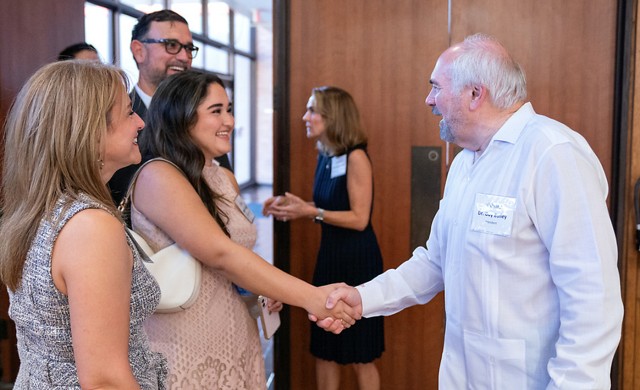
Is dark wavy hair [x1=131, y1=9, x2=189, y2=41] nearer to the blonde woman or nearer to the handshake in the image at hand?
the handshake

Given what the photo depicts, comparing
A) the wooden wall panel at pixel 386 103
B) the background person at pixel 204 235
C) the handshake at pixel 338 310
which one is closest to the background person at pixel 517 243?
the handshake at pixel 338 310

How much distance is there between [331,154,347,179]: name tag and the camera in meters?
3.21

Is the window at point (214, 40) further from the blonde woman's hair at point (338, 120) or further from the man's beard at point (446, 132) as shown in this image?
the blonde woman's hair at point (338, 120)

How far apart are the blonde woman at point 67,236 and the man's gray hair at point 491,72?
0.89 m

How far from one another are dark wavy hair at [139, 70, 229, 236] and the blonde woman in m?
0.63

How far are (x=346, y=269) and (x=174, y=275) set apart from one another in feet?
4.26

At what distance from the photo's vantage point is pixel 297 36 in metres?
3.44

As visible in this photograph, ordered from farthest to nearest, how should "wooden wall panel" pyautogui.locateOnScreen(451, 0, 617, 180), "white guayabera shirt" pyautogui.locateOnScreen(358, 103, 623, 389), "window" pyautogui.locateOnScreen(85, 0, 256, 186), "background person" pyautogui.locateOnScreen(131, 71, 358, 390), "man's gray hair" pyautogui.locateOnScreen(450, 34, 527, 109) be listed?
"window" pyautogui.locateOnScreen(85, 0, 256, 186) < "wooden wall panel" pyautogui.locateOnScreen(451, 0, 617, 180) < "background person" pyautogui.locateOnScreen(131, 71, 358, 390) < "man's gray hair" pyautogui.locateOnScreen(450, 34, 527, 109) < "white guayabera shirt" pyautogui.locateOnScreen(358, 103, 623, 389)

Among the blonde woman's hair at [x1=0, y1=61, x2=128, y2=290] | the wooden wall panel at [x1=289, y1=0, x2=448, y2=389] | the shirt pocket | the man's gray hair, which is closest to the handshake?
the shirt pocket

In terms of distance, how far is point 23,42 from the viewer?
3.13m

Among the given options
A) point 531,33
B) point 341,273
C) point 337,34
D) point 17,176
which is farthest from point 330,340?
point 17,176

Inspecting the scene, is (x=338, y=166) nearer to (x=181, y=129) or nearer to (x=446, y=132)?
(x=181, y=129)

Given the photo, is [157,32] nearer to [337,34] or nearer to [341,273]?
[337,34]

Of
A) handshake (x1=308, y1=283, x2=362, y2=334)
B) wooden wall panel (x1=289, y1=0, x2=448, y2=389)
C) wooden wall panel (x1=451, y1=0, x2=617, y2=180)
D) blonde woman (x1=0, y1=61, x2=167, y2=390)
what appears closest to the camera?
blonde woman (x1=0, y1=61, x2=167, y2=390)
